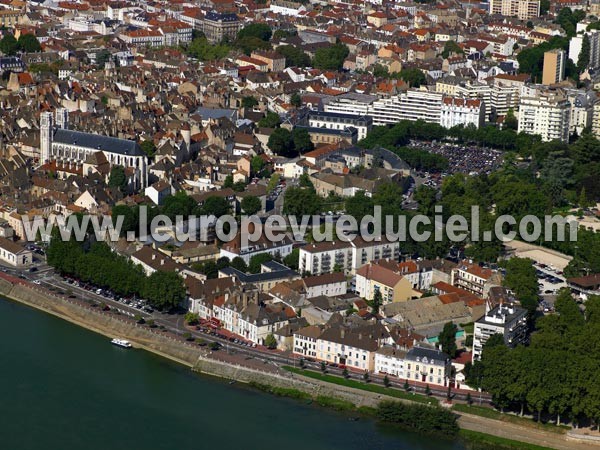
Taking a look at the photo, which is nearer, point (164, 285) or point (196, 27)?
point (164, 285)

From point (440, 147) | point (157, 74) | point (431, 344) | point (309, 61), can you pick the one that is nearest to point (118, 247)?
point (431, 344)

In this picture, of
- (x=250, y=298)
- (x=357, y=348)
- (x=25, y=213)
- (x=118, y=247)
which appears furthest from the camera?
(x=25, y=213)

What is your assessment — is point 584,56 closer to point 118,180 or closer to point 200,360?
point 118,180

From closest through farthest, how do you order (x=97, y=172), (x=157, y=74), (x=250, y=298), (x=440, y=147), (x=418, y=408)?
(x=418, y=408), (x=250, y=298), (x=97, y=172), (x=440, y=147), (x=157, y=74)

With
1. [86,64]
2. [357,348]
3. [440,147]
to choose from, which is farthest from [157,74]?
[357,348]

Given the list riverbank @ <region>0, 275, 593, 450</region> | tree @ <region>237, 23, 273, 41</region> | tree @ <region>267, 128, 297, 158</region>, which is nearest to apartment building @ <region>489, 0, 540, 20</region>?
tree @ <region>237, 23, 273, 41</region>

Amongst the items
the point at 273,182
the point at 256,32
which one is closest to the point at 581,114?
the point at 273,182

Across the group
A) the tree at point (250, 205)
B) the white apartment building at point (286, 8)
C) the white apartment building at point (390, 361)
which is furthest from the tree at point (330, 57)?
the white apartment building at point (390, 361)

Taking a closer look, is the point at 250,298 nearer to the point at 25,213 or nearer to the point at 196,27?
the point at 25,213

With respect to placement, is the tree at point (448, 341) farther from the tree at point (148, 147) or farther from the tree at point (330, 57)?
the tree at point (330, 57)
